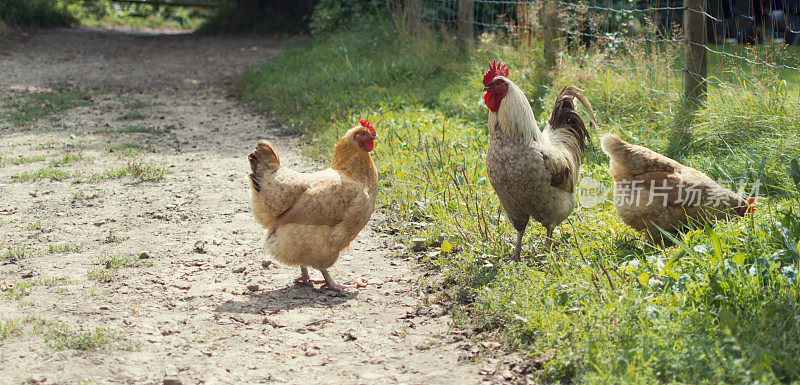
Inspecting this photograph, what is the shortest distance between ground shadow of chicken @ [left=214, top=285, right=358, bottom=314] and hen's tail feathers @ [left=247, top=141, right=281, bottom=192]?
2.47ft

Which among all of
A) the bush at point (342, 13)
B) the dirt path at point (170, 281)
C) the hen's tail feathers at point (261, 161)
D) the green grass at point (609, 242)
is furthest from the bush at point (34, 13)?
the hen's tail feathers at point (261, 161)

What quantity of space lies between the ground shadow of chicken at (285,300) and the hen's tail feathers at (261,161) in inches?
29.6

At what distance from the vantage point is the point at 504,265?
4086 millimetres

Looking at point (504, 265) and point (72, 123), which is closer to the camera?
point (504, 265)

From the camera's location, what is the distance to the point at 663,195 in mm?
4086

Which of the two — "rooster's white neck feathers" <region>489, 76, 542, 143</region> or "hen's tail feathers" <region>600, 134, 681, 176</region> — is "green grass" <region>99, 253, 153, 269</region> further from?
"hen's tail feathers" <region>600, 134, 681, 176</region>

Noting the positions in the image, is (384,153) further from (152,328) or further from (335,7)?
(335,7)

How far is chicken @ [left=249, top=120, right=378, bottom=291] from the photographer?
414 cm

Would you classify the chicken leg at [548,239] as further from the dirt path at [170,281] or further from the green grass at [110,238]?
the green grass at [110,238]

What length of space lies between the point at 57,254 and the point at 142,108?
5838 millimetres

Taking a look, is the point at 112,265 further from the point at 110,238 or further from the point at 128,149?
the point at 128,149

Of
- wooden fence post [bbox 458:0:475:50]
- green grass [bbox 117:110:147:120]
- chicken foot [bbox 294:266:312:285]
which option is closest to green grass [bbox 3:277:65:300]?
chicken foot [bbox 294:266:312:285]

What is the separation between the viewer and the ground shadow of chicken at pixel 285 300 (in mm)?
4039

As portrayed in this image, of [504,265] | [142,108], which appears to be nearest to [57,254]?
[504,265]
